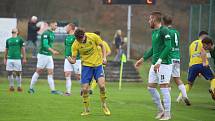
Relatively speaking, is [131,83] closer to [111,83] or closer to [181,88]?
[111,83]

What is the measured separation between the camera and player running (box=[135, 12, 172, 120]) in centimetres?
1606

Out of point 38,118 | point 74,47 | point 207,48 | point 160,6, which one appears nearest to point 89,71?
point 74,47

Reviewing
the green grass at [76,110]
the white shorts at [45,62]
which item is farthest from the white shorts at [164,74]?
the white shorts at [45,62]

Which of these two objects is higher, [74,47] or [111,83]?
[74,47]

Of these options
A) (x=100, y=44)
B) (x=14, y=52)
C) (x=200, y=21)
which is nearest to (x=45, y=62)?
(x=14, y=52)

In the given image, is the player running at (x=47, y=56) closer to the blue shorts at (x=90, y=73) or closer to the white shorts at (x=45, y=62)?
the white shorts at (x=45, y=62)

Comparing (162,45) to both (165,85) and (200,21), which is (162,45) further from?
(200,21)

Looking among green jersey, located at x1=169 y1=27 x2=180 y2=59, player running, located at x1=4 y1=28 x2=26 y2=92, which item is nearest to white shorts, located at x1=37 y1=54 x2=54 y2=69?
player running, located at x1=4 y1=28 x2=26 y2=92

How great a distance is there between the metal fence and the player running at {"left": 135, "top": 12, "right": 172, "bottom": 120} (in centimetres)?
1951

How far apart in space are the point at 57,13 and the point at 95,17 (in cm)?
328

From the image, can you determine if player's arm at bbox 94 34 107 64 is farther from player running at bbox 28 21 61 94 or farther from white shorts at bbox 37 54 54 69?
white shorts at bbox 37 54 54 69

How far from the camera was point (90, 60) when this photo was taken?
56.7ft

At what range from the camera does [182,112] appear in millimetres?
18359

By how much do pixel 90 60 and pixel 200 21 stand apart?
20.8 metres
